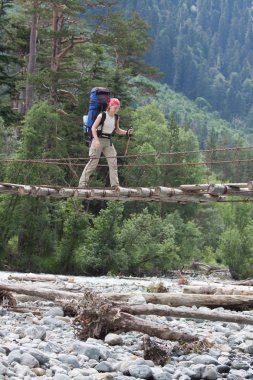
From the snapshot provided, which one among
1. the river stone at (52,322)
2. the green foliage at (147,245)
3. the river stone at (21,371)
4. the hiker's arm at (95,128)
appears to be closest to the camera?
the river stone at (21,371)

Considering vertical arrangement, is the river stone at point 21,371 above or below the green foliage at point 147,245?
above

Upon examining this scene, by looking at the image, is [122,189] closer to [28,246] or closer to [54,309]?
[54,309]

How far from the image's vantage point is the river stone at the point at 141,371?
757 centimetres

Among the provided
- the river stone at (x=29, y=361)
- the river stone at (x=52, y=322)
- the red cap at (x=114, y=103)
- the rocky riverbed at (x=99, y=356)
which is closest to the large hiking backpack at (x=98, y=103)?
the red cap at (x=114, y=103)

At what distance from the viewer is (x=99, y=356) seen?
326 inches

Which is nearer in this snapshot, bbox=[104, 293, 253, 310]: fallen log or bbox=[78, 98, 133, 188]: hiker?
bbox=[104, 293, 253, 310]: fallen log

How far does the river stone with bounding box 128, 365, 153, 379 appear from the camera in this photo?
7574mm

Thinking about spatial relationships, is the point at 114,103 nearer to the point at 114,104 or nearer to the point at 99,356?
the point at 114,104

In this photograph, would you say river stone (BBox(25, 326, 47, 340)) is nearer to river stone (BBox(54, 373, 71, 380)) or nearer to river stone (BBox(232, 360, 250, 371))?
river stone (BBox(54, 373, 71, 380))

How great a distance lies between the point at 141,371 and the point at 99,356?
0.86 meters

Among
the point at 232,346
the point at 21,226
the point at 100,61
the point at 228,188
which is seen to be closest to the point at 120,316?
the point at 232,346

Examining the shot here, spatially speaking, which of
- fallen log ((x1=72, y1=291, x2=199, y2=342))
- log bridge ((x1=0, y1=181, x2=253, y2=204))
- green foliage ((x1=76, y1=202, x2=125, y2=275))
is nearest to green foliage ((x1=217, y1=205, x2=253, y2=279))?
green foliage ((x1=76, y1=202, x2=125, y2=275))

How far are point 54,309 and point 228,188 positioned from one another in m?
4.09

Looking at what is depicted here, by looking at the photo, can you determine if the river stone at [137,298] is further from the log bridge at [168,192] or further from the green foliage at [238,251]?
the green foliage at [238,251]
